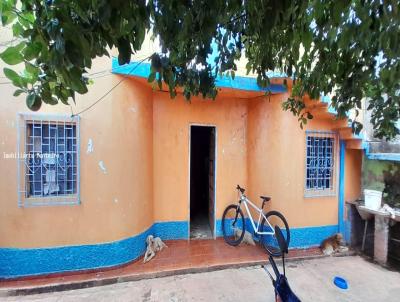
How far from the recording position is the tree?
948 millimetres

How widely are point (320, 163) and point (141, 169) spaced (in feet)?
11.0

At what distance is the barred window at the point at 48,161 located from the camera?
10.8 ft

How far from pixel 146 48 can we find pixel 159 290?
144 inches

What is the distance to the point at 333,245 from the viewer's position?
459cm

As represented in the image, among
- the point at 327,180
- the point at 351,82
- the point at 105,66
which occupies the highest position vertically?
the point at 105,66

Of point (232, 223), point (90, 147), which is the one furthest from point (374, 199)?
point (90, 147)

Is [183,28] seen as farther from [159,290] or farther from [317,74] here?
[159,290]

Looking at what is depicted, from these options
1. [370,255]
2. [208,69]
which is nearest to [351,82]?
[208,69]

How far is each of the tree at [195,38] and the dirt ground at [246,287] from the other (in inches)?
91.3

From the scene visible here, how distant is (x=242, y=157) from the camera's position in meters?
5.01

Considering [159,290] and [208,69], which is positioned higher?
[208,69]

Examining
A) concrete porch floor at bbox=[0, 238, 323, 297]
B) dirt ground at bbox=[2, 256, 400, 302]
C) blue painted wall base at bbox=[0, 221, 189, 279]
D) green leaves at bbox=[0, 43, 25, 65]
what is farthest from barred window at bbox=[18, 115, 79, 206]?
green leaves at bbox=[0, 43, 25, 65]

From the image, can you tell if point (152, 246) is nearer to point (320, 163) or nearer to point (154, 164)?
point (154, 164)

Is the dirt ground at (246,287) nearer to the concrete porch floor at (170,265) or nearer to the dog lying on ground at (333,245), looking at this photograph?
the concrete porch floor at (170,265)
